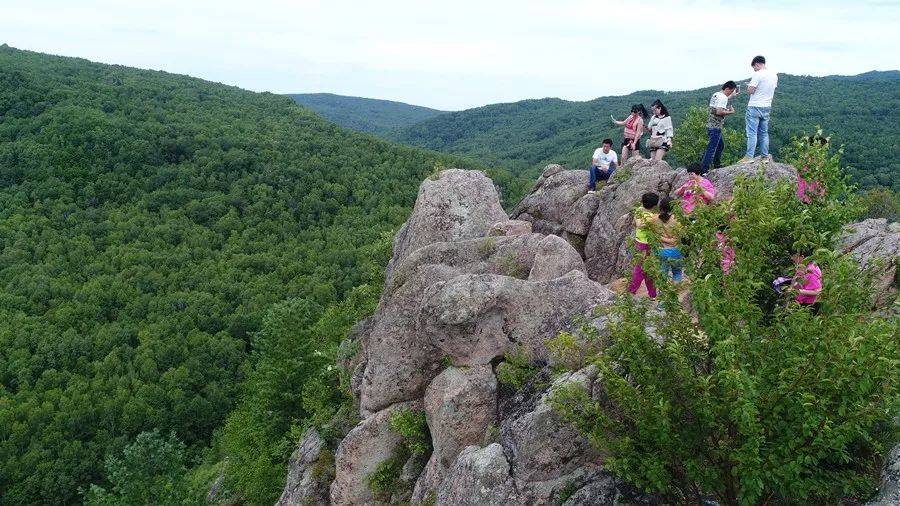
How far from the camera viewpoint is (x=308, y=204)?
84.0 meters

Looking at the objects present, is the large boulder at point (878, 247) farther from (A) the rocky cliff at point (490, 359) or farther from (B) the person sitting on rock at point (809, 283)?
(B) the person sitting on rock at point (809, 283)

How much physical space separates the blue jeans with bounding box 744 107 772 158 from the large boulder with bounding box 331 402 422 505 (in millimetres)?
12498

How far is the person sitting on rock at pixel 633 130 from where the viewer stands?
1920 centimetres

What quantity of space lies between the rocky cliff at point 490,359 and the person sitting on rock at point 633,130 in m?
2.12

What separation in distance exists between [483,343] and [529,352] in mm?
1080

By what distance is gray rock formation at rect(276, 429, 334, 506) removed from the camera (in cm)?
1464

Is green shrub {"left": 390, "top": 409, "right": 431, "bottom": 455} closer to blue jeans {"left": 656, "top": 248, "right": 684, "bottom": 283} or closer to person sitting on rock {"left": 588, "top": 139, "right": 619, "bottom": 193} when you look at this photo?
blue jeans {"left": 656, "top": 248, "right": 684, "bottom": 283}

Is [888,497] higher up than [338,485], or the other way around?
[888,497]

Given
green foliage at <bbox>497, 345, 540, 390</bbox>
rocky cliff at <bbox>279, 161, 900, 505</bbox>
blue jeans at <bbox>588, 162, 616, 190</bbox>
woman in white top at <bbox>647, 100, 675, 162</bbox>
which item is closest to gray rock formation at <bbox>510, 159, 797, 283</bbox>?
rocky cliff at <bbox>279, 161, 900, 505</bbox>

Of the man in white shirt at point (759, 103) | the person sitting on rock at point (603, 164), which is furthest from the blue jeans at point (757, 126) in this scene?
the person sitting on rock at point (603, 164)

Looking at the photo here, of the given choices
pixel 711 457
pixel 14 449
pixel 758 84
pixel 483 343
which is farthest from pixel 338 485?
pixel 14 449

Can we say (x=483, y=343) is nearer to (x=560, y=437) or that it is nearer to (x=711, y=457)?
(x=560, y=437)

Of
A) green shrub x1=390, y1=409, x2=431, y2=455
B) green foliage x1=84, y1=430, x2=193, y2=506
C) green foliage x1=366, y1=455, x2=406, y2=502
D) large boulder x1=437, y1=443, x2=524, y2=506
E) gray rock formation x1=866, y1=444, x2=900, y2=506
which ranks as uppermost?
gray rock formation x1=866, y1=444, x2=900, y2=506

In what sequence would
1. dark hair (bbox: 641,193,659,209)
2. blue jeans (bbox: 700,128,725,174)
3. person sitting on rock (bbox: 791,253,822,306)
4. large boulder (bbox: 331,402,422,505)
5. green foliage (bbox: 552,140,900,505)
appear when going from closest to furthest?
green foliage (bbox: 552,140,900,505) < person sitting on rock (bbox: 791,253,822,306) < dark hair (bbox: 641,193,659,209) < large boulder (bbox: 331,402,422,505) < blue jeans (bbox: 700,128,725,174)
